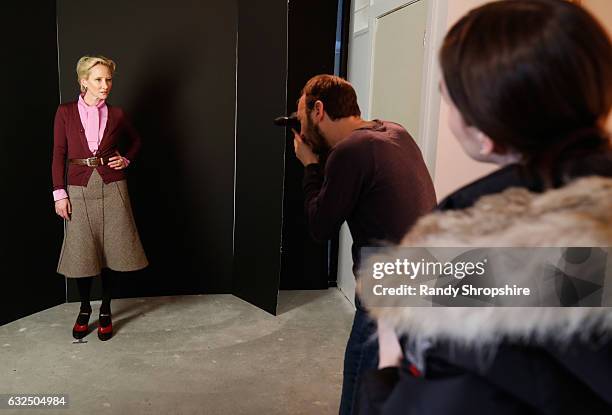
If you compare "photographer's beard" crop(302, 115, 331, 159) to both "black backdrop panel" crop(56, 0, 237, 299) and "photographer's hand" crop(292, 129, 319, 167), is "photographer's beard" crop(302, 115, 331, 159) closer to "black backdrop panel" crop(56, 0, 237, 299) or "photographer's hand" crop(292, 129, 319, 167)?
"photographer's hand" crop(292, 129, 319, 167)

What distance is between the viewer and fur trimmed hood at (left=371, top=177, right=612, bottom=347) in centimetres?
61

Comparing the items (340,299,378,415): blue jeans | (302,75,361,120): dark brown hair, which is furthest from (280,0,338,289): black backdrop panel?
(340,299,378,415): blue jeans

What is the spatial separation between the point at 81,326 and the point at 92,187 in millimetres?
722

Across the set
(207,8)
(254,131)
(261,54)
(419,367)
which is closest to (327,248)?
(254,131)

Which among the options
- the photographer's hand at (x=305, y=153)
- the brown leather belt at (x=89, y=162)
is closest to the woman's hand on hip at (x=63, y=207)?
the brown leather belt at (x=89, y=162)

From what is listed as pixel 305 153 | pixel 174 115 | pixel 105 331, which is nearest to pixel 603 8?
pixel 305 153

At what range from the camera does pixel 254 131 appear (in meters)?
3.50

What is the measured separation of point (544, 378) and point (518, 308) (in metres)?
0.08

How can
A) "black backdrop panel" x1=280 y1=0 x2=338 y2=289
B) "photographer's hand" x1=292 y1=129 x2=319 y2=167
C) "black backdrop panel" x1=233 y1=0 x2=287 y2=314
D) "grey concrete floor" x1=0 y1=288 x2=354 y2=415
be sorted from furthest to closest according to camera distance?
"black backdrop panel" x1=280 y1=0 x2=338 y2=289
"black backdrop panel" x1=233 y1=0 x2=287 y2=314
"grey concrete floor" x1=0 y1=288 x2=354 y2=415
"photographer's hand" x1=292 y1=129 x2=319 y2=167

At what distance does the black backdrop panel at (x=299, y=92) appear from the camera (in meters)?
3.67

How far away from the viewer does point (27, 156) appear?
3180mm

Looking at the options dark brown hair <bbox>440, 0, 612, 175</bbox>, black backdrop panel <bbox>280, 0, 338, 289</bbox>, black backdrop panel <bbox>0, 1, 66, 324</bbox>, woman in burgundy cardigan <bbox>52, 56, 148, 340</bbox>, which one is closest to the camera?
dark brown hair <bbox>440, 0, 612, 175</bbox>

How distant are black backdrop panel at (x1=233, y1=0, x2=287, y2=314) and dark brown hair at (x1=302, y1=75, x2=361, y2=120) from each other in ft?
5.02
